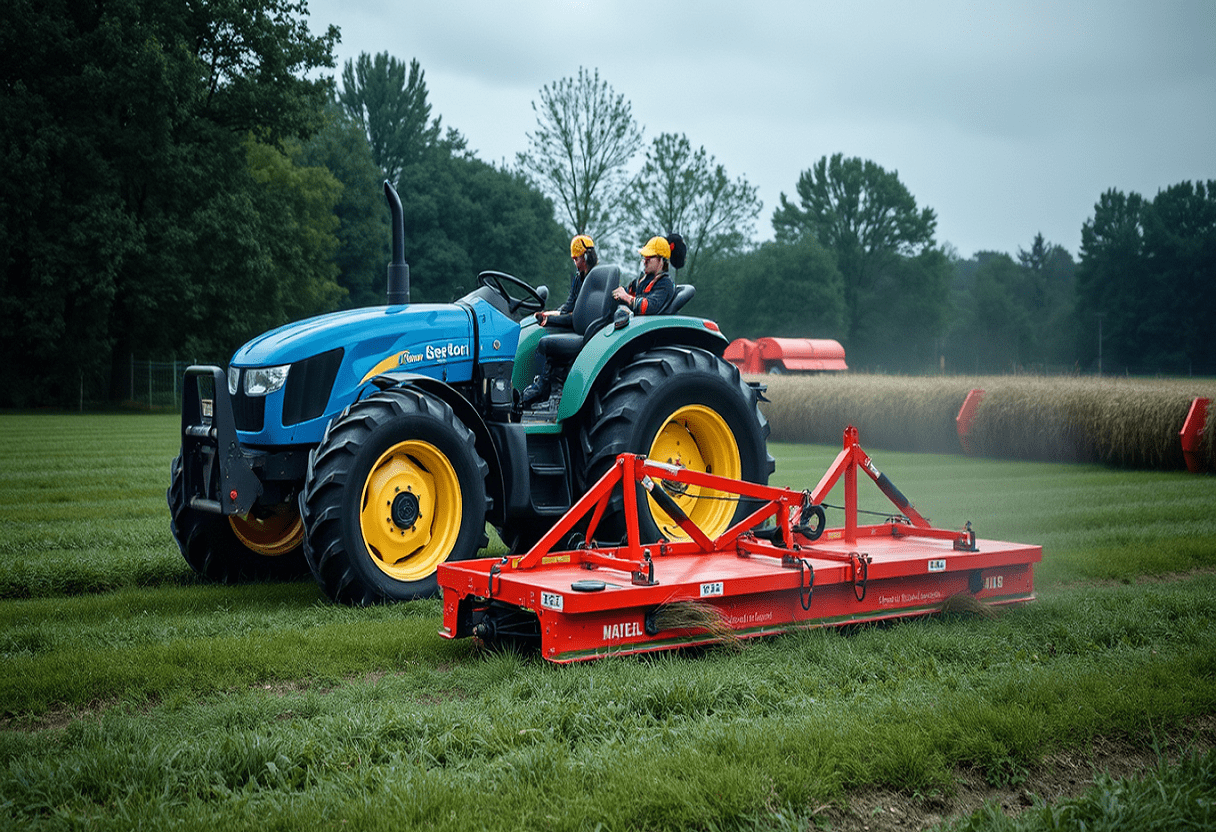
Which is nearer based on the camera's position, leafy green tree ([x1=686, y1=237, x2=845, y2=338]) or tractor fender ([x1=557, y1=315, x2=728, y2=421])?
tractor fender ([x1=557, y1=315, x2=728, y2=421])

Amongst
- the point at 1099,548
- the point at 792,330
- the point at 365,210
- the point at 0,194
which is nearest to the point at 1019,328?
the point at 792,330

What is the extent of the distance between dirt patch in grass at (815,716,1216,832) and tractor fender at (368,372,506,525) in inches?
146

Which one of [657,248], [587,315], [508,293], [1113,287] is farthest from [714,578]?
[1113,287]

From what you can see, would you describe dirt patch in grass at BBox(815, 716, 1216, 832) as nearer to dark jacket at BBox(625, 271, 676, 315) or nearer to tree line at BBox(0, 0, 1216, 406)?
dark jacket at BBox(625, 271, 676, 315)

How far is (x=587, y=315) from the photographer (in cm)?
743

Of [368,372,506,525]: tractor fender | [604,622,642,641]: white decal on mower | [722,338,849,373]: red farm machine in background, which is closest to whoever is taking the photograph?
[604,622,642,641]: white decal on mower

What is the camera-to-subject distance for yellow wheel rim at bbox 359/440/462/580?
19.8 ft

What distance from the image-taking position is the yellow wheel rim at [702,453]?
716 cm

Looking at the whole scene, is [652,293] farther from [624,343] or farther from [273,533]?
[273,533]

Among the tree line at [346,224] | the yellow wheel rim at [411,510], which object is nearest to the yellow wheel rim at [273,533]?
the yellow wheel rim at [411,510]

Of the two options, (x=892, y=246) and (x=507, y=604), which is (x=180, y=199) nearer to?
(x=507, y=604)

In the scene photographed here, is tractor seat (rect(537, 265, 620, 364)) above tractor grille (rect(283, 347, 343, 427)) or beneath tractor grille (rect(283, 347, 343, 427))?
above

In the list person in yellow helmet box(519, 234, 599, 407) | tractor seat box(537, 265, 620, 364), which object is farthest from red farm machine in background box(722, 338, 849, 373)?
tractor seat box(537, 265, 620, 364)

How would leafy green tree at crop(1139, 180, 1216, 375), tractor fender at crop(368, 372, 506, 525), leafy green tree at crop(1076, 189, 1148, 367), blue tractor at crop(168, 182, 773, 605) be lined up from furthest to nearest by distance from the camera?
1. leafy green tree at crop(1076, 189, 1148, 367)
2. leafy green tree at crop(1139, 180, 1216, 375)
3. tractor fender at crop(368, 372, 506, 525)
4. blue tractor at crop(168, 182, 773, 605)
